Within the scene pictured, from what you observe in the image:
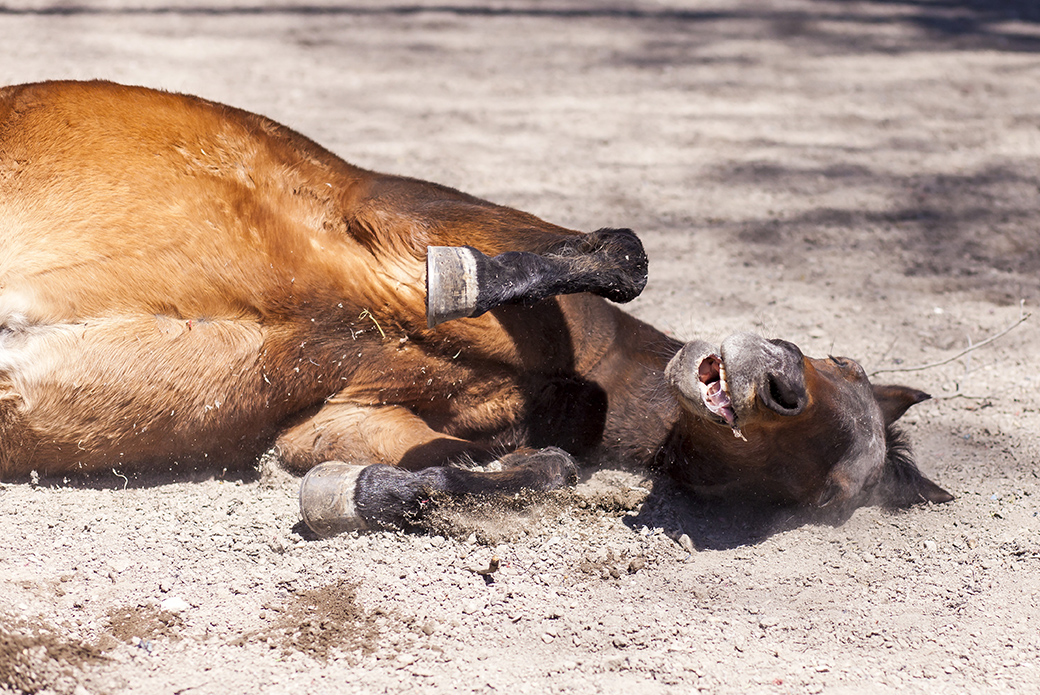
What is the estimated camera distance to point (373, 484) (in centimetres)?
253

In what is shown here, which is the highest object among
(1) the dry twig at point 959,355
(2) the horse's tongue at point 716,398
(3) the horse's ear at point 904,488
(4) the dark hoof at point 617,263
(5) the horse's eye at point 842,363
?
(4) the dark hoof at point 617,263

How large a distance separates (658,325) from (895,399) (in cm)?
111

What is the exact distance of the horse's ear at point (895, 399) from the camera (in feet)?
9.93

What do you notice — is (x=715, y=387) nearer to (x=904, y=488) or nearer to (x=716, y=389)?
(x=716, y=389)

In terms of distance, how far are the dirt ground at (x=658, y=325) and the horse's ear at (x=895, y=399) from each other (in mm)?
296

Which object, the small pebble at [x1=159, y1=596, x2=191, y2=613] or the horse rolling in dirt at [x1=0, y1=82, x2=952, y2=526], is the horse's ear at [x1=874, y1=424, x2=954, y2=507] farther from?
the small pebble at [x1=159, y1=596, x2=191, y2=613]

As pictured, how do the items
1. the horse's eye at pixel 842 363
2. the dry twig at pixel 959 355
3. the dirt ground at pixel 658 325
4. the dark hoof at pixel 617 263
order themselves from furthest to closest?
1. the dry twig at pixel 959 355
2. the horse's eye at pixel 842 363
3. the dark hoof at pixel 617 263
4. the dirt ground at pixel 658 325

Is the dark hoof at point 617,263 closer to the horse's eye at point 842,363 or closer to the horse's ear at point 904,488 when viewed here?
the horse's eye at point 842,363

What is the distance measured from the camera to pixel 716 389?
2.57m

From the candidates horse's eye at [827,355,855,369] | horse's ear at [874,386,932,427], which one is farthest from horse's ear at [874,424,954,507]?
horse's eye at [827,355,855,369]

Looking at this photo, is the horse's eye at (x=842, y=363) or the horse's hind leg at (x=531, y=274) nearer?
the horse's hind leg at (x=531, y=274)

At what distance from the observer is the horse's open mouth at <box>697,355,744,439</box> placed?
252cm

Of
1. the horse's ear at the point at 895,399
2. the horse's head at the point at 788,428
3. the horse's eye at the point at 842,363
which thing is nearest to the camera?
the horse's head at the point at 788,428

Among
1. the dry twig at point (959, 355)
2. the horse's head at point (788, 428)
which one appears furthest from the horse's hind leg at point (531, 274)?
the dry twig at point (959, 355)
